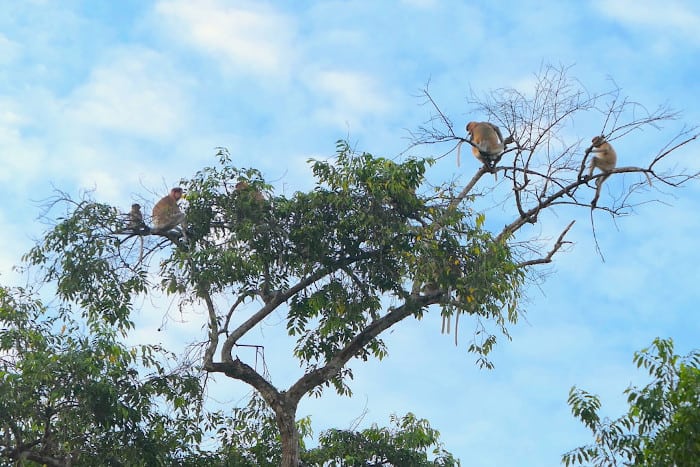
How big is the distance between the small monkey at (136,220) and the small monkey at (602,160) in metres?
5.07

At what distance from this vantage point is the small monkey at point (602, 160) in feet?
34.7

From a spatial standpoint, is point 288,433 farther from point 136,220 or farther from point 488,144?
point 488,144

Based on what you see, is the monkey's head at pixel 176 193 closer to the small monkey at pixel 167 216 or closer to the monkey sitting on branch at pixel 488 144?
the small monkey at pixel 167 216

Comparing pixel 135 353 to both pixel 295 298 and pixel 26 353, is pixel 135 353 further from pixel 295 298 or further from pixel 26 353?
pixel 295 298

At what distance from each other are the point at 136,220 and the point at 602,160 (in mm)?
5394

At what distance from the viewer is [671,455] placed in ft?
23.8

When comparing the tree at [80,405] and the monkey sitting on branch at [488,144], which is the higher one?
the monkey sitting on branch at [488,144]

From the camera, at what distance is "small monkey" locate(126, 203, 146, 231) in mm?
10984

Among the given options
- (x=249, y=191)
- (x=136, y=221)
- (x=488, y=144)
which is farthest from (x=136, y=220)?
(x=488, y=144)

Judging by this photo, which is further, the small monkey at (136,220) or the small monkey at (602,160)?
the small monkey at (136,220)

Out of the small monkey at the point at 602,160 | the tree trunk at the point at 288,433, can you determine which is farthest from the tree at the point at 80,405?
the small monkey at the point at 602,160

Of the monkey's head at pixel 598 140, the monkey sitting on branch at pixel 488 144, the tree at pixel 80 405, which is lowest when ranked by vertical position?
the tree at pixel 80 405

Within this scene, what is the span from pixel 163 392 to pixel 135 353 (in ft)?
2.02

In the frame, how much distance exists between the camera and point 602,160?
433 inches
